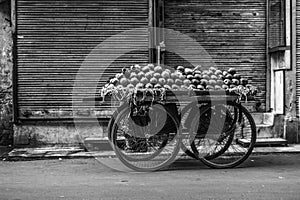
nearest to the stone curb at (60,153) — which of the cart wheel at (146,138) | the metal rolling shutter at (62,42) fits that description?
the metal rolling shutter at (62,42)

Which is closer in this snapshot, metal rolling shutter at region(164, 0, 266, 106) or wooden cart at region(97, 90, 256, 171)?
wooden cart at region(97, 90, 256, 171)

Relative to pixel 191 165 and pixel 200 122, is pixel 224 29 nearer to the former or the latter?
pixel 200 122

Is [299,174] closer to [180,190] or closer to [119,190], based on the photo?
[180,190]

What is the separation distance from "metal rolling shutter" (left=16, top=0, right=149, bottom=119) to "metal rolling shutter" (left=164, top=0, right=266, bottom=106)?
0.77 meters

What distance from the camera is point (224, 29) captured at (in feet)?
35.1

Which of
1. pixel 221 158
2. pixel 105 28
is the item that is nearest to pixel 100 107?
pixel 105 28

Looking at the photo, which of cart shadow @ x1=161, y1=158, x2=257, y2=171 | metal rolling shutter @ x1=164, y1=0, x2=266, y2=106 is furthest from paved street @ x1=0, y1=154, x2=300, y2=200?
metal rolling shutter @ x1=164, y1=0, x2=266, y2=106

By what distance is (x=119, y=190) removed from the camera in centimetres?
615

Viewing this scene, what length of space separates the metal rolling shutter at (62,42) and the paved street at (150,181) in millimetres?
1957

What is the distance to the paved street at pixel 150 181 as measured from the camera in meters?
5.91

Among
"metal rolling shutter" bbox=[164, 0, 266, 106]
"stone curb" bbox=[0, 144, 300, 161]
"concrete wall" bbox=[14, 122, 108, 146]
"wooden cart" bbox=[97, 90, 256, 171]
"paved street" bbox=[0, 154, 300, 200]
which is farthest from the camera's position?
"metal rolling shutter" bbox=[164, 0, 266, 106]

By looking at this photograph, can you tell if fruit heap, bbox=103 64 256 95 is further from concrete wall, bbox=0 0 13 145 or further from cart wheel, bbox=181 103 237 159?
concrete wall, bbox=0 0 13 145

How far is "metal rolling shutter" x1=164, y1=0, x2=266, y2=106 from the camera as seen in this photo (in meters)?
10.6

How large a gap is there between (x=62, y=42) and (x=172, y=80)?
11.3ft
